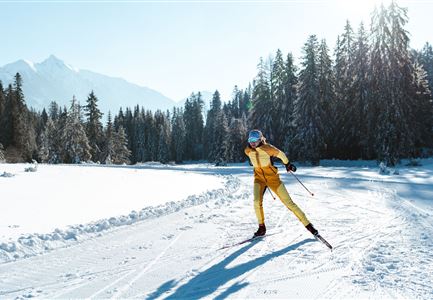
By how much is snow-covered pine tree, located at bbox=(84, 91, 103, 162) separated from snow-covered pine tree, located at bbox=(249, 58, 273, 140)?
24.8 meters

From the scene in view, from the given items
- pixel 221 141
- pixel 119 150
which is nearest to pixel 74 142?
pixel 119 150

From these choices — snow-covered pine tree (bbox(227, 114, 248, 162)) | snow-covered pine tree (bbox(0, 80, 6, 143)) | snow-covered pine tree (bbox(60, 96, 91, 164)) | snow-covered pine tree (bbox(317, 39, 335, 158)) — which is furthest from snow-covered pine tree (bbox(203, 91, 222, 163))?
snow-covered pine tree (bbox(0, 80, 6, 143))

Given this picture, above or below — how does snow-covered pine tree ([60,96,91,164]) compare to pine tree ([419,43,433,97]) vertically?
below

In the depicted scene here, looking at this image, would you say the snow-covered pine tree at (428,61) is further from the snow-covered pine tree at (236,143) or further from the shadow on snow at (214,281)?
the shadow on snow at (214,281)

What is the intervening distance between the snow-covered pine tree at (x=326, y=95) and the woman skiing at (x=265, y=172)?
109 feet

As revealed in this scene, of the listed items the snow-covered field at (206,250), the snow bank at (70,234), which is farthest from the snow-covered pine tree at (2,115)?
the snow bank at (70,234)

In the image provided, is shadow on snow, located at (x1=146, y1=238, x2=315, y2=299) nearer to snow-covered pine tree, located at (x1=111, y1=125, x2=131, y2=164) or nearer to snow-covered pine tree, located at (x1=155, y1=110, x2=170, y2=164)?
snow-covered pine tree, located at (x1=111, y1=125, x2=131, y2=164)

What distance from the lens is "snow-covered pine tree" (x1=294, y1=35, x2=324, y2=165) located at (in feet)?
131

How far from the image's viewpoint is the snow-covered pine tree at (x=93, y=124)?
205 feet

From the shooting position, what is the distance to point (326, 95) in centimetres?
4275

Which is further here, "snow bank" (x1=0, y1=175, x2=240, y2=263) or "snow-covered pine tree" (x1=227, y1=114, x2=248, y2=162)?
"snow-covered pine tree" (x1=227, y1=114, x2=248, y2=162)

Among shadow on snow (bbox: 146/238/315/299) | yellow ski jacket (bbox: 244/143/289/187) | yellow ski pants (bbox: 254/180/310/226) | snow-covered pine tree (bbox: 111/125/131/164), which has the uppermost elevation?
snow-covered pine tree (bbox: 111/125/131/164)

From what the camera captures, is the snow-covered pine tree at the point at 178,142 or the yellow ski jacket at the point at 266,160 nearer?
the yellow ski jacket at the point at 266,160

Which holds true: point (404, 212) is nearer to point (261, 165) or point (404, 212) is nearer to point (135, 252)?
point (261, 165)
